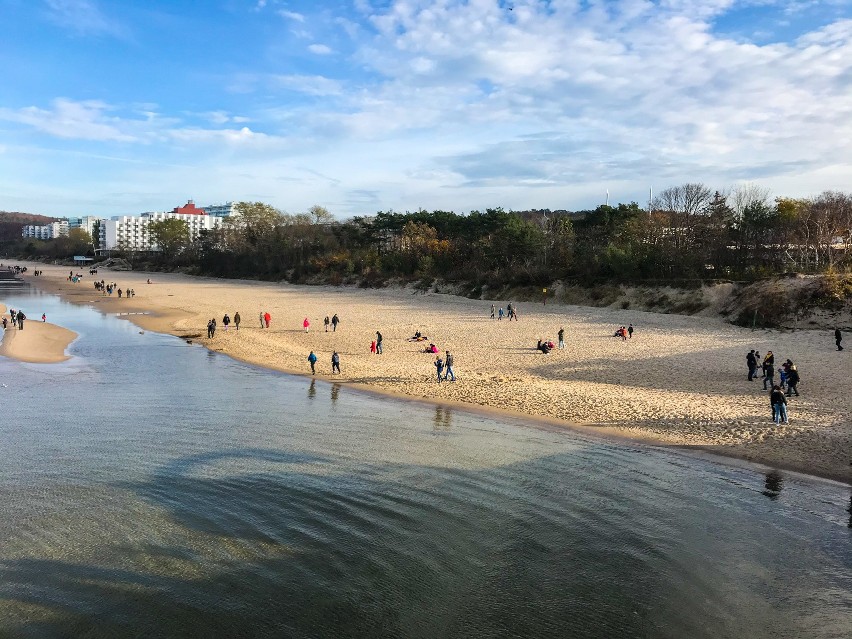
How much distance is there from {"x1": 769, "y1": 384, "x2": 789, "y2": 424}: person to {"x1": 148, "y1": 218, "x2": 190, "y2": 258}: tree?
124014 mm

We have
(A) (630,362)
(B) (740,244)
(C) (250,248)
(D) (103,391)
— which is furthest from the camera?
(C) (250,248)

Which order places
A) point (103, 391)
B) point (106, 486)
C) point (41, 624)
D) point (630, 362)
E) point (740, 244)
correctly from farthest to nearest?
point (740, 244), point (630, 362), point (103, 391), point (106, 486), point (41, 624)

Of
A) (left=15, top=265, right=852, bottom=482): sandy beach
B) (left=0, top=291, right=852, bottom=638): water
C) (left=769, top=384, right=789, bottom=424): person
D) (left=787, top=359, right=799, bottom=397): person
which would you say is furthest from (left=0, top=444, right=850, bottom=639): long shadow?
(left=787, top=359, right=799, bottom=397): person

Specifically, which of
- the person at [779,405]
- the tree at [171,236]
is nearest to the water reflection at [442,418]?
the person at [779,405]

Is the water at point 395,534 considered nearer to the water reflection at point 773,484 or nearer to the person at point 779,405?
the water reflection at point 773,484

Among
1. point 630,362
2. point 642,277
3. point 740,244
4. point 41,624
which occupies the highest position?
point 740,244

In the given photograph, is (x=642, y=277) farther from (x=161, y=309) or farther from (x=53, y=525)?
(x=53, y=525)

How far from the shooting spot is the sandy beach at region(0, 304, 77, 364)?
2858 centimetres

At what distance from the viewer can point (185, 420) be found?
17.9 meters

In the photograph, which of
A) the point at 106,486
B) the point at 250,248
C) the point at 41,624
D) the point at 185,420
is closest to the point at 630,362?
the point at 185,420

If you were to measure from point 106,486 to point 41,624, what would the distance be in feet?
16.0

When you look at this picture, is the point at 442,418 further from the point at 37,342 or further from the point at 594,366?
the point at 37,342

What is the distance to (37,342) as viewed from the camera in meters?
32.7

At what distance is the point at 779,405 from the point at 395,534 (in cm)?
1250
